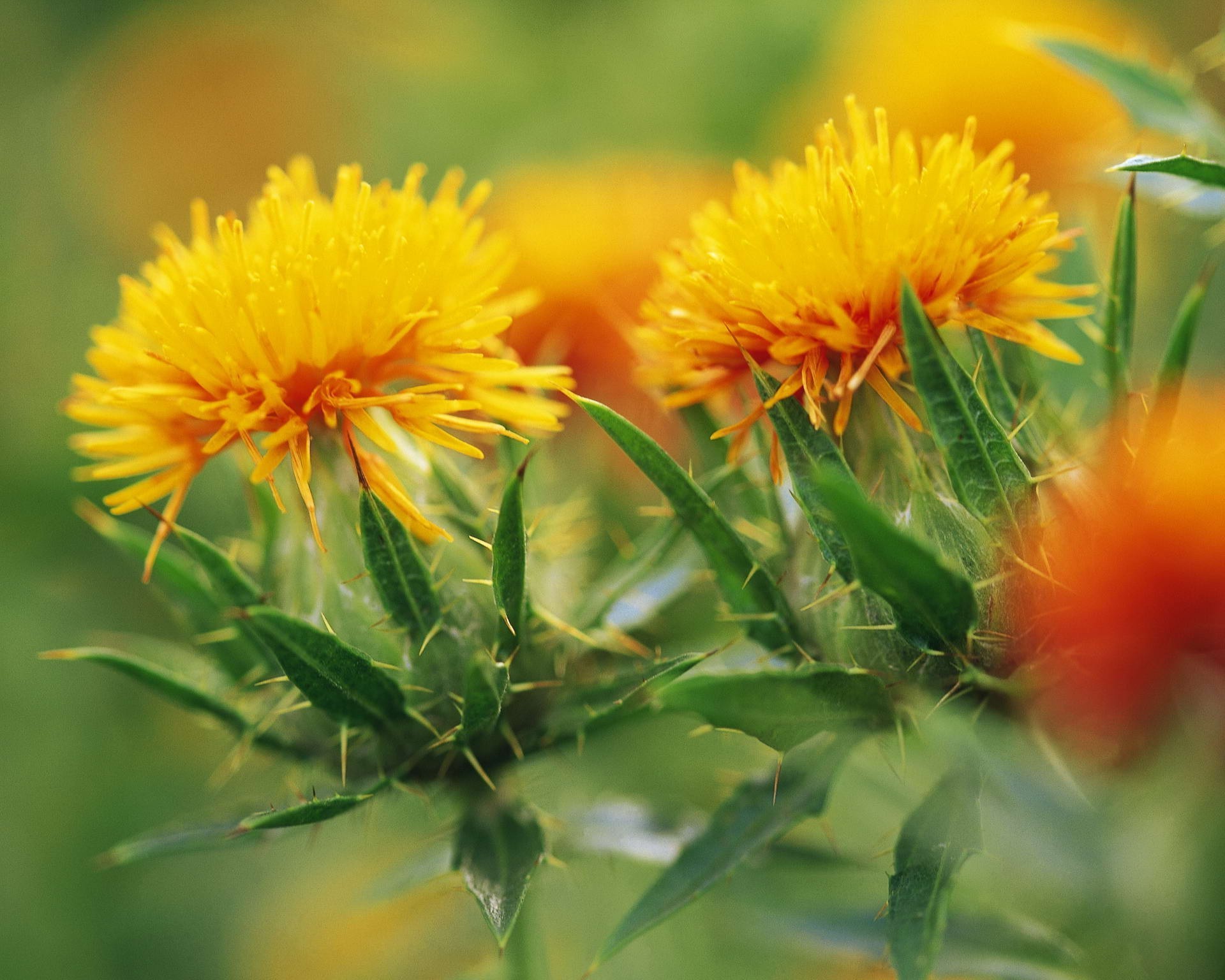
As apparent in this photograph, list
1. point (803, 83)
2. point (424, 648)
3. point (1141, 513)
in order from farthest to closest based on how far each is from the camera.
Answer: point (803, 83), point (424, 648), point (1141, 513)

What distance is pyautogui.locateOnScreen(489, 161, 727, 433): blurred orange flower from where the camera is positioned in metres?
2.12

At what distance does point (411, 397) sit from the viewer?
1146 millimetres

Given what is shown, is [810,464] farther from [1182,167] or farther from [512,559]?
[1182,167]

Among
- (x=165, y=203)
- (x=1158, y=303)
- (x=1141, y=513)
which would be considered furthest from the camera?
(x=165, y=203)

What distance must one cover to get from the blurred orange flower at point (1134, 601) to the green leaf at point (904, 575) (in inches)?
4.0

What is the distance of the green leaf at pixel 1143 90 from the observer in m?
1.35

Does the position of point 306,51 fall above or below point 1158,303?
above

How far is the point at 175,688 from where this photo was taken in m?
1.22

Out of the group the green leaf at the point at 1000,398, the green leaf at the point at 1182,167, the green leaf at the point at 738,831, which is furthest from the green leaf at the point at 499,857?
the green leaf at the point at 1182,167

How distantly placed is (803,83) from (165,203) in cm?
306

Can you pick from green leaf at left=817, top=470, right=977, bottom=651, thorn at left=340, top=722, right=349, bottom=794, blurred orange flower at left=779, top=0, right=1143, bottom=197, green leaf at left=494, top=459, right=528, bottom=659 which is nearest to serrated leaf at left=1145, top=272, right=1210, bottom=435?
green leaf at left=817, top=470, right=977, bottom=651

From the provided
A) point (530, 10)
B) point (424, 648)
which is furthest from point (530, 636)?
point (530, 10)

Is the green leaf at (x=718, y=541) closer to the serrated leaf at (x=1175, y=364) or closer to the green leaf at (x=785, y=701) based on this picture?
the green leaf at (x=785, y=701)

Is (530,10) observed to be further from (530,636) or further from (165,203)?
(530,636)
